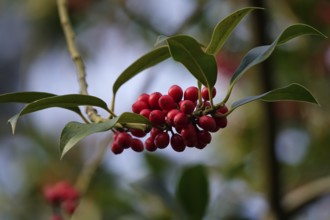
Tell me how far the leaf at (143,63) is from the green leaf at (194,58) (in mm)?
83

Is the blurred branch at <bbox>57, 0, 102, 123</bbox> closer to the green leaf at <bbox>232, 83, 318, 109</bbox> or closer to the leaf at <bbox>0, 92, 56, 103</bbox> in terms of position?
the leaf at <bbox>0, 92, 56, 103</bbox>

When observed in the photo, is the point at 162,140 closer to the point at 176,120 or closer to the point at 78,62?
the point at 176,120

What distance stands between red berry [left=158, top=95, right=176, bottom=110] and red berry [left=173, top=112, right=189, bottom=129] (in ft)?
0.12

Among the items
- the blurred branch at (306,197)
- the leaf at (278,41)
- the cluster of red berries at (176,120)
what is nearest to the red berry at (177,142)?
the cluster of red berries at (176,120)

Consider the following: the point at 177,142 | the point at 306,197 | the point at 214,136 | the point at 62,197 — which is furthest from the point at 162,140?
the point at 214,136

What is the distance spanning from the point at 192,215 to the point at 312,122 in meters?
0.94

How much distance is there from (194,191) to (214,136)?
47.5 inches

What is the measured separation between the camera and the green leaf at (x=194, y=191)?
165cm

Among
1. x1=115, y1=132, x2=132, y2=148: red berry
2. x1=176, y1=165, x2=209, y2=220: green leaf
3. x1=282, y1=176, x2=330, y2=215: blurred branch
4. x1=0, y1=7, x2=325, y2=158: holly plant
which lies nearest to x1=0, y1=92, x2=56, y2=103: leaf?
x1=0, y1=7, x2=325, y2=158: holly plant

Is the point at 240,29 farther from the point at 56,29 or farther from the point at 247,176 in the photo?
the point at 56,29

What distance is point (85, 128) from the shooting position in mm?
770

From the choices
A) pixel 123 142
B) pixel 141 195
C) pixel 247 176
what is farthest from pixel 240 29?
pixel 123 142

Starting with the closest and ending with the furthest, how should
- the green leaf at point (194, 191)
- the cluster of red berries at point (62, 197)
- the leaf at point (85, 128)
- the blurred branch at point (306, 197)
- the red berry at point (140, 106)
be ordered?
1. the leaf at point (85, 128)
2. the red berry at point (140, 106)
3. the cluster of red berries at point (62, 197)
4. the green leaf at point (194, 191)
5. the blurred branch at point (306, 197)

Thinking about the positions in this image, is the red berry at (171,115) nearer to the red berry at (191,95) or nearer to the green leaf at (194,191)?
the red berry at (191,95)
